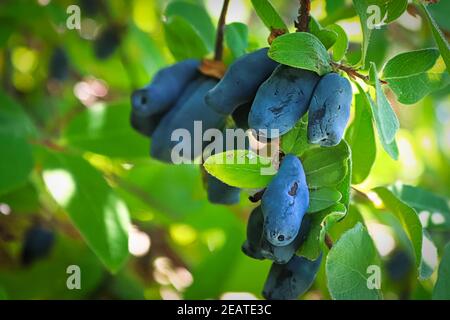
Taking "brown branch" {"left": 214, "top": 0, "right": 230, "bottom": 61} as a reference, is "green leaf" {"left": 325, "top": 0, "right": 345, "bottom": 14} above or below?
above

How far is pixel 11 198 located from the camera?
4.53 ft

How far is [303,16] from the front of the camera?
753 mm

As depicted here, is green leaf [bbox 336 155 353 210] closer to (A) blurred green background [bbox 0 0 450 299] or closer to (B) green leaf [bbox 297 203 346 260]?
(B) green leaf [bbox 297 203 346 260]

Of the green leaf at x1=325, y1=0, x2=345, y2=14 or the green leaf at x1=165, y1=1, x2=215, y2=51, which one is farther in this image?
the green leaf at x1=165, y1=1, x2=215, y2=51

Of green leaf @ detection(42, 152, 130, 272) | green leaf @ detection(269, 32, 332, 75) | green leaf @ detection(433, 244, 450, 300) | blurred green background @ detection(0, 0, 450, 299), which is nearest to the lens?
green leaf @ detection(269, 32, 332, 75)

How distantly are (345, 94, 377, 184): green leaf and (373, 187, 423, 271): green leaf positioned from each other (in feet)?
0.11

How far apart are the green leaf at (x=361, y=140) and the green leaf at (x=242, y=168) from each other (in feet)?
0.53

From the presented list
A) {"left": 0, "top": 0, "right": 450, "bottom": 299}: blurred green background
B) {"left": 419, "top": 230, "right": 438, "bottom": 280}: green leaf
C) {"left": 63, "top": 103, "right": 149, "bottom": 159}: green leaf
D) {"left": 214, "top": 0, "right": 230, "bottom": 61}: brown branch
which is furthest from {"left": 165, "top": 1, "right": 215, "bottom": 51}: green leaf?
{"left": 419, "top": 230, "right": 438, "bottom": 280}: green leaf

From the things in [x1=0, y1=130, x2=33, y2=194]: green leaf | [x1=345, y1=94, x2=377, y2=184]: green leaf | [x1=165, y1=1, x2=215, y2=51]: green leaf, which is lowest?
[x1=345, y1=94, x2=377, y2=184]: green leaf

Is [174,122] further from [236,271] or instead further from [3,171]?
[236,271]

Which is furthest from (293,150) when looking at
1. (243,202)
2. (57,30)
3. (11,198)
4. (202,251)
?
(57,30)

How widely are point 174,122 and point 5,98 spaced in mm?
608

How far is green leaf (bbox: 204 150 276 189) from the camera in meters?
0.76
